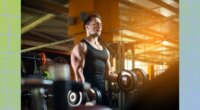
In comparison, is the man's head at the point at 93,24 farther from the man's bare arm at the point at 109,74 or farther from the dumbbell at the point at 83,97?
the dumbbell at the point at 83,97

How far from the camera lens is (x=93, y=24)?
127cm

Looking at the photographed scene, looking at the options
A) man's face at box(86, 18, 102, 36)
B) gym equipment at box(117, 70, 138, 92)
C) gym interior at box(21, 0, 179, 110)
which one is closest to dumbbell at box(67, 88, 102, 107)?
gym interior at box(21, 0, 179, 110)

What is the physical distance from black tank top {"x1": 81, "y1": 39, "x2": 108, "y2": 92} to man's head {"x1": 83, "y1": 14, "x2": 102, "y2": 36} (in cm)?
9

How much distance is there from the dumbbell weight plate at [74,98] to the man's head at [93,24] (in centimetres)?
28

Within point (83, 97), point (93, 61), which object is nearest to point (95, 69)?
point (93, 61)

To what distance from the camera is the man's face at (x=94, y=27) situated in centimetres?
126

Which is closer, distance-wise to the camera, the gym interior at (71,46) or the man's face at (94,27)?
the gym interior at (71,46)

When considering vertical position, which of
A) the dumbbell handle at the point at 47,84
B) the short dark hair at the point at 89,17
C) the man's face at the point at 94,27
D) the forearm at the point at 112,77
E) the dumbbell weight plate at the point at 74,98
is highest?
the short dark hair at the point at 89,17

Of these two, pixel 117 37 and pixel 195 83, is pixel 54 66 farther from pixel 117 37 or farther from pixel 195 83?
pixel 195 83

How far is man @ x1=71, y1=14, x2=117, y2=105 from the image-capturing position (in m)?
1.25

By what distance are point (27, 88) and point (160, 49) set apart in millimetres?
631

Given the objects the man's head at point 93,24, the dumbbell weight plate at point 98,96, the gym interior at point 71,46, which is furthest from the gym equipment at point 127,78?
the man's head at point 93,24

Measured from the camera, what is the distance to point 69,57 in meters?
1.25

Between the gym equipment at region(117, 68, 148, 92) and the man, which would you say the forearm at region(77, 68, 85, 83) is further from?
the gym equipment at region(117, 68, 148, 92)
